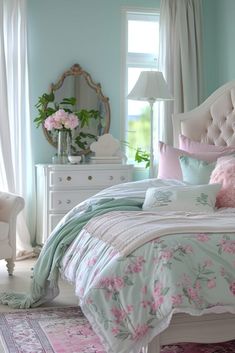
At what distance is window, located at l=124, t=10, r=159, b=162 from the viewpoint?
20.0ft

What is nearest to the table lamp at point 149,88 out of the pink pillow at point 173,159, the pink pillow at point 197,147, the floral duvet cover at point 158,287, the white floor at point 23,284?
the pink pillow at point 197,147

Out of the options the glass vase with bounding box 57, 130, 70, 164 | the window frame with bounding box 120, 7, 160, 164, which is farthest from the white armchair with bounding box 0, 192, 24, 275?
the window frame with bounding box 120, 7, 160, 164

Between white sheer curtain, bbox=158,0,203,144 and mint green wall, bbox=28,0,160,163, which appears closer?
mint green wall, bbox=28,0,160,163

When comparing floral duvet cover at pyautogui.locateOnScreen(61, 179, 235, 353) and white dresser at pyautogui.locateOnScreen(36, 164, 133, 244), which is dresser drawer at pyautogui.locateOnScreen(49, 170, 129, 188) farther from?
floral duvet cover at pyautogui.locateOnScreen(61, 179, 235, 353)

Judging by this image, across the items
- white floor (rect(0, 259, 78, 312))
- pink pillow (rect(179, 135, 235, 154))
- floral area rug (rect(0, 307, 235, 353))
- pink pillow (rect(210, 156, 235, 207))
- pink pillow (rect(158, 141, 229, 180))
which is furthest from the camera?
pink pillow (rect(179, 135, 235, 154))

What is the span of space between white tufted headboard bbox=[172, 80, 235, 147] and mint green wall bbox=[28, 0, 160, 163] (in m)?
1.03

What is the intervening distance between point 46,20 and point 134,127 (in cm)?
135

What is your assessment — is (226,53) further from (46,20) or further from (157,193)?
(157,193)

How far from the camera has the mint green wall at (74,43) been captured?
5.78m

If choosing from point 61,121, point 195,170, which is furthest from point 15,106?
point 195,170

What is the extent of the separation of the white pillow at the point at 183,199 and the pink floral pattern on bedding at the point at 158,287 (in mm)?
871

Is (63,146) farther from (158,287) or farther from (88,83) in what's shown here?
(158,287)

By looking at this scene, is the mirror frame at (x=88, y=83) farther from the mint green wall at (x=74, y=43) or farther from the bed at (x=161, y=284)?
the bed at (x=161, y=284)

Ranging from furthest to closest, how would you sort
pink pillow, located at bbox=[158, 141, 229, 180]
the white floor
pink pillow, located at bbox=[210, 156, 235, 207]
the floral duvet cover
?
pink pillow, located at bbox=[158, 141, 229, 180]
the white floor
pink pillow, located at bbox=[210, 156, 235, 207]
the floral duvet cover
